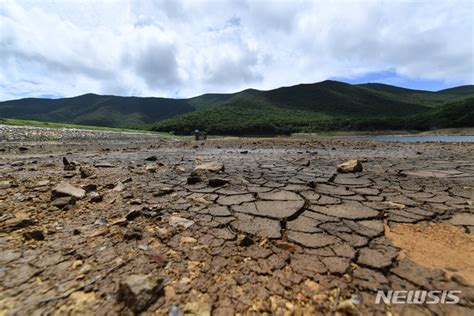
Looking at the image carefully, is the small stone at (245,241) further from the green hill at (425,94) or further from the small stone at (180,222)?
the green hill at (425,94)

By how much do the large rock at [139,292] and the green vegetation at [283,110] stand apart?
47.3 metres

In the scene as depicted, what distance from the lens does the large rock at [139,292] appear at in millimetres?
1314

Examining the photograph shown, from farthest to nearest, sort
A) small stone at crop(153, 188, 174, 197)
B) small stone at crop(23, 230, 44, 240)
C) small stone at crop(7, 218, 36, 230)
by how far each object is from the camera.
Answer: small stone at crop(153, 188, 174, 197) → small stone at crop(7, 218, 36, 230) → small stone at crop(23, 230, 44, 240)

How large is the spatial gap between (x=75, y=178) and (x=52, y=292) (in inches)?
141

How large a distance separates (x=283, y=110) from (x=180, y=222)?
84588 mm

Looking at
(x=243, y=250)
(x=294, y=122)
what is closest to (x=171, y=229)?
(x=243, y=250)

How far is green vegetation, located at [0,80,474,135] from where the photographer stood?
176 feet

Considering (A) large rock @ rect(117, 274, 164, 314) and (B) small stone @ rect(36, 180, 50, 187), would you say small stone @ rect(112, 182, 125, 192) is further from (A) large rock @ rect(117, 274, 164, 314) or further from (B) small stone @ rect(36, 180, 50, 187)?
(A) large rock @ rect(117, 274, 164, 314)

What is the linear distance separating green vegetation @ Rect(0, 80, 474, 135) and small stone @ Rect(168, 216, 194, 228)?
152 ft

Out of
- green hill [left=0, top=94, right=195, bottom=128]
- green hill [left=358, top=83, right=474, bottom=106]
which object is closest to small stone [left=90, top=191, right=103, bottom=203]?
green hill [left=358, top=83, right=474, bottom=106]

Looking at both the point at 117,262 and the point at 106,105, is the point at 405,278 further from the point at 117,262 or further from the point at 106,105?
the point at 106,105

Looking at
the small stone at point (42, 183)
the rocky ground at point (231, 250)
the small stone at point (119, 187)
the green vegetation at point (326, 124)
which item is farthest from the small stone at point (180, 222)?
the green vegetation at point (326, 124)

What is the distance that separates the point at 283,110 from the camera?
83688 millimetres

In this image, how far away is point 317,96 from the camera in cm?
9731
